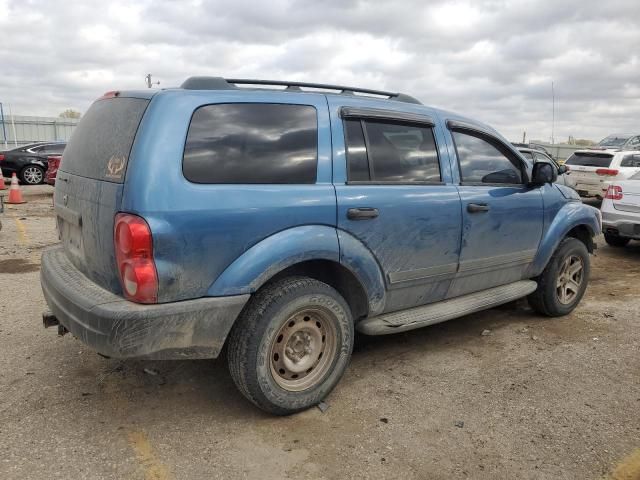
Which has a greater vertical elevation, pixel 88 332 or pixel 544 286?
pixel 88 332

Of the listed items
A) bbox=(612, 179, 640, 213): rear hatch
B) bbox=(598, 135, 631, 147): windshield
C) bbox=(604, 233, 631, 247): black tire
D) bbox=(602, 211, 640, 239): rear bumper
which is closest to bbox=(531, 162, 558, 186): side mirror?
bbox=(602, 211, 640, 239): rear bumper

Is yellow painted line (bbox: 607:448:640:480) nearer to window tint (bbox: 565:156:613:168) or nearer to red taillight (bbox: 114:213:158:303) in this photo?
red taillight (bbox: 114:213:158:303)

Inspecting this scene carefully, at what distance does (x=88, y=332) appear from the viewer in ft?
8.93

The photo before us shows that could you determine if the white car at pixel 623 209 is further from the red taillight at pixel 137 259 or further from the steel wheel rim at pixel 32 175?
the steel wheel rim at pixel 32 175

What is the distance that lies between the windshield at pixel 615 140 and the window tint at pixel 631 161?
344 inches

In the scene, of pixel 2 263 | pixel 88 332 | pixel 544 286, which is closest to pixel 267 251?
pixel 88 332

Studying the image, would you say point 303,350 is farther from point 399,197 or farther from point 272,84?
point 272,84

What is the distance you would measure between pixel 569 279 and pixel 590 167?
9934 millimetres

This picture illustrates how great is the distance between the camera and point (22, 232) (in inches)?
352

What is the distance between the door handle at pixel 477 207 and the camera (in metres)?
3.89

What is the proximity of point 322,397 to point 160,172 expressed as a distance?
166 centimetres

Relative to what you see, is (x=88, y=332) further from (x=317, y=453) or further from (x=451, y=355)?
(x=451, y=355)

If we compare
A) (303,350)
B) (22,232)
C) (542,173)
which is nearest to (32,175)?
(22,232)

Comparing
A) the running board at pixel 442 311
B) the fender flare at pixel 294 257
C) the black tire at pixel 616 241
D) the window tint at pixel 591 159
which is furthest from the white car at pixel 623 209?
the fender flare at pixel 294 257
